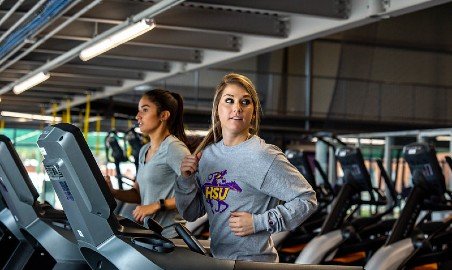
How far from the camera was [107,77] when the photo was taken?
10133 millimetres

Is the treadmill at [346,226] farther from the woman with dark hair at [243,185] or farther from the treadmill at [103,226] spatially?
the treadmill at [103,226]

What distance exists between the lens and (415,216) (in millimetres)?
7098

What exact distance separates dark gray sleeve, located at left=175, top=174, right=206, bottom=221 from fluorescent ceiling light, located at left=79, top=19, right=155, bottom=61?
115 inches

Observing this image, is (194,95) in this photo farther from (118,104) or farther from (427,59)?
(118,104)

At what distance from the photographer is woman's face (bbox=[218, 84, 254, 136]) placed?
3.21 m

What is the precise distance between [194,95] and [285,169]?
54.9ft

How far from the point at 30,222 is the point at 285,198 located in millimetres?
1613

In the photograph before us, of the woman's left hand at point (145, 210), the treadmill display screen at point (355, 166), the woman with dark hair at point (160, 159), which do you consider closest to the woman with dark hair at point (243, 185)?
the woman's left hand at point (145, 210)

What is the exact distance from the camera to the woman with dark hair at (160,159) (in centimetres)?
432

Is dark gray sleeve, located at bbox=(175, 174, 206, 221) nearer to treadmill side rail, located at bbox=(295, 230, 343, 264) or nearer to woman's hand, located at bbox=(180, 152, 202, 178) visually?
woman's hand, located at bbox=(180, 152, 202, 178)

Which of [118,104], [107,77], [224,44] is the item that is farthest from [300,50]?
[224,44]

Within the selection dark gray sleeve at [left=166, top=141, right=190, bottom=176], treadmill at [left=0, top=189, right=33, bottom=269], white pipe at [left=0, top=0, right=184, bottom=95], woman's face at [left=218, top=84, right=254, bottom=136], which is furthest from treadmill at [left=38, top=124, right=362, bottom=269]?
white pipe at [left=0, top=0, right=184, bottom=95]

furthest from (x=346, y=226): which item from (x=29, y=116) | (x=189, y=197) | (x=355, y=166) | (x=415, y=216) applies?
(x=29, y=116)

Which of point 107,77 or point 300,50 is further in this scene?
point 300,50
